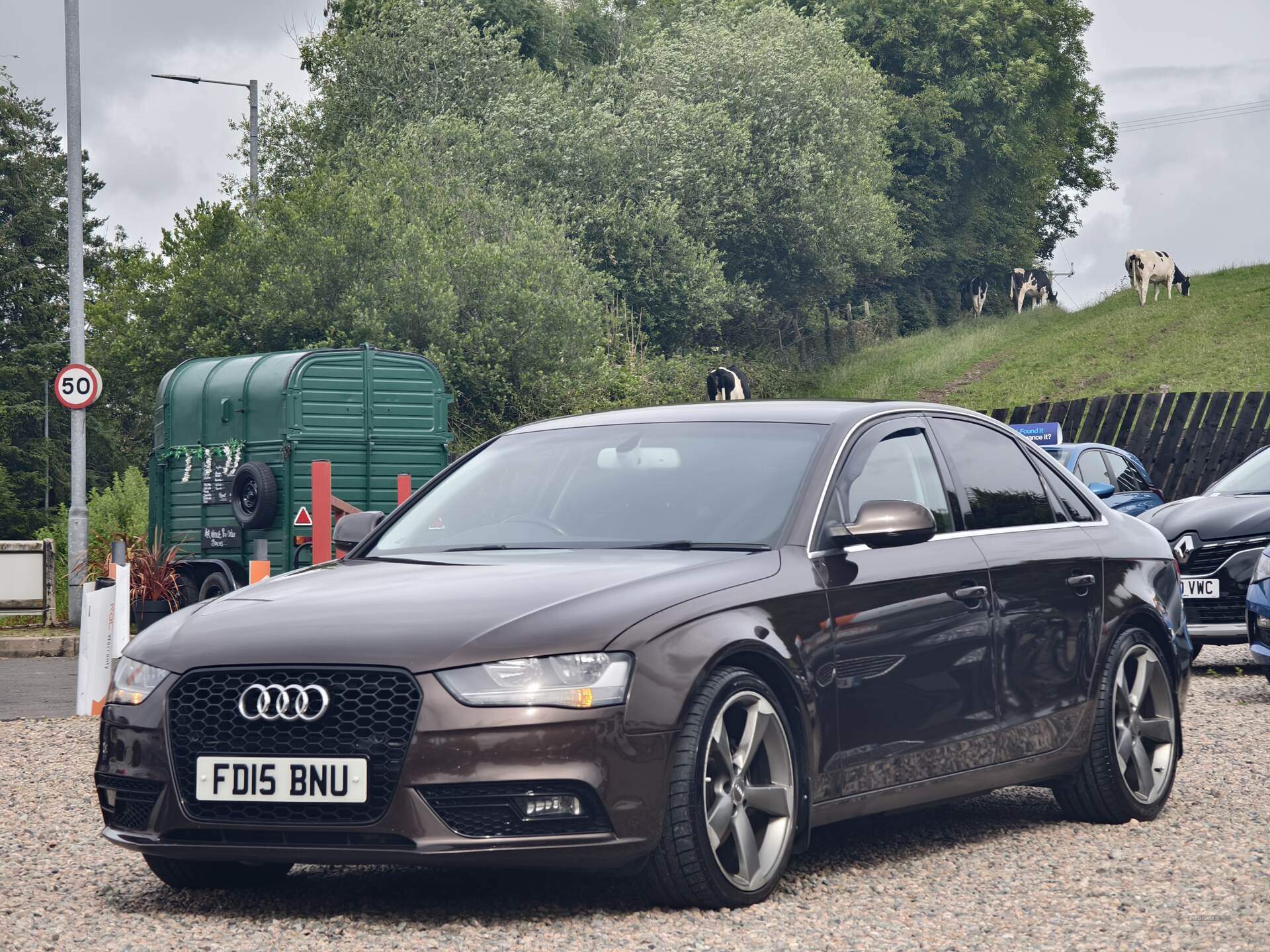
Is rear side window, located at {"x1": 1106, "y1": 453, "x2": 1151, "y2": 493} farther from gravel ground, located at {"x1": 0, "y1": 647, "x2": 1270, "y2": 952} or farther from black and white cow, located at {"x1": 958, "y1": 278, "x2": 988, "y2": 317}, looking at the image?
black and white cow, located at {"x1": 958, "y1": 278, "x2": 988, "y2": 317}

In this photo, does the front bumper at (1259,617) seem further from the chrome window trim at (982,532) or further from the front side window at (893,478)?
the front side window at (893,478)

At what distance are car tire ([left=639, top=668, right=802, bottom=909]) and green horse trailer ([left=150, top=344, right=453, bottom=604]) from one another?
13933mm

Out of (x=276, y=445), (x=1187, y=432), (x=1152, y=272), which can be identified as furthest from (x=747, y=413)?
(x=1152, y=272)

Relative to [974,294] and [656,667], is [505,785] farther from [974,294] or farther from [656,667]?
[974,294]

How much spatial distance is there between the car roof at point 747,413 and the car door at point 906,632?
0.11 meters

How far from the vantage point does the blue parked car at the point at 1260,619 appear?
11273mm

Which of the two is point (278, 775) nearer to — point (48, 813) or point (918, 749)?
point (918, 749)

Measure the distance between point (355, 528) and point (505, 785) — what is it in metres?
2.18

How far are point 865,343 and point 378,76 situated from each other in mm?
22417

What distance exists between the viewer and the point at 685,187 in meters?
50.2

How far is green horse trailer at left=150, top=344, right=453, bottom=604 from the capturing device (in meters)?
18.9

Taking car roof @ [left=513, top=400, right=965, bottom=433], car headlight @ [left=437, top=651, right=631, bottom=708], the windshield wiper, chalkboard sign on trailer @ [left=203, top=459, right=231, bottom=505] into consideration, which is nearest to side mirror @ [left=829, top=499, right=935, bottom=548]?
the windshield wiper

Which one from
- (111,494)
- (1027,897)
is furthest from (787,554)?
(111,494)

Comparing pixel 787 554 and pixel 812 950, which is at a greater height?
pixel 787 554
